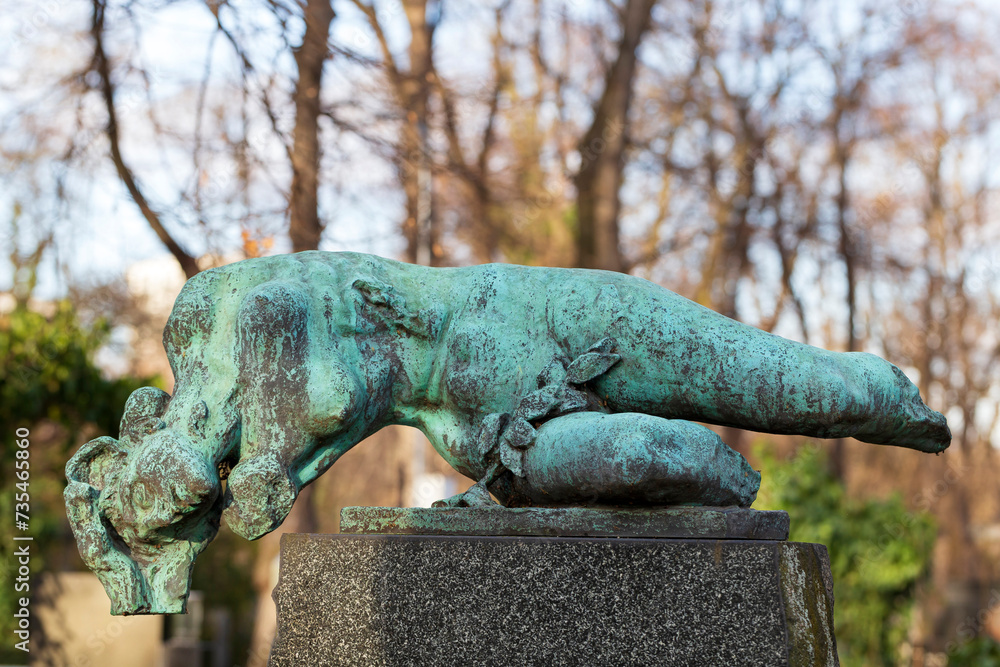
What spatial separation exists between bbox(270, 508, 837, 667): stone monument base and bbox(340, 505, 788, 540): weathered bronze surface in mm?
18

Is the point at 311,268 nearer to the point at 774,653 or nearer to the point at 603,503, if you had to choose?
the point at 603,503

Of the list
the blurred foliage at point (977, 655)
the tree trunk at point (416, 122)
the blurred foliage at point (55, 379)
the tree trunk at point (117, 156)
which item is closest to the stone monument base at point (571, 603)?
the tree trunk at point (117, 156)

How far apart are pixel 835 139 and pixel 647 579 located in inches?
522

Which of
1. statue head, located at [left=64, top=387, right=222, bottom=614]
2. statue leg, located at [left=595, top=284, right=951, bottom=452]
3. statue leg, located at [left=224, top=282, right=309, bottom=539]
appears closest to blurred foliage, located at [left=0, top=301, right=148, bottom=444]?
statue head, located at [left=64, top=387, right=222, bottom=614]

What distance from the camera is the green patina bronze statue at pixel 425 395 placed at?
258 centimetres

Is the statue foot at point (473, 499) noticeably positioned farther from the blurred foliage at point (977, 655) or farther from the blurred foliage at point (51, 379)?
the blurred foliage at point (977, 655)

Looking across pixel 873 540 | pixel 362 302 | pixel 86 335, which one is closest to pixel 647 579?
pixel 362 302

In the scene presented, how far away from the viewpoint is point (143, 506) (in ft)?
8.54

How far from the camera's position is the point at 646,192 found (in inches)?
613

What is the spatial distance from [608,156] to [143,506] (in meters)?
8.94

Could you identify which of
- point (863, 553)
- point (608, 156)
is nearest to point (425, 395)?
point (863, 553)

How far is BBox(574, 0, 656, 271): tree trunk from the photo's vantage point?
35.0ft

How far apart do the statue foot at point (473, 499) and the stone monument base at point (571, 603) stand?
0.14 metres

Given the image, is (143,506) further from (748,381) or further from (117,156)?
(117,156)
